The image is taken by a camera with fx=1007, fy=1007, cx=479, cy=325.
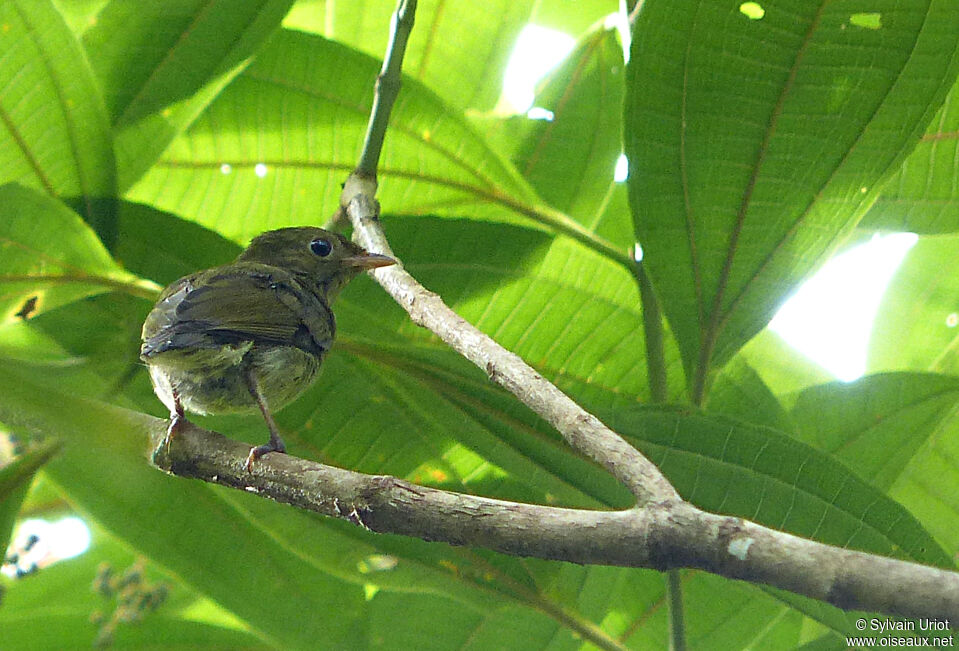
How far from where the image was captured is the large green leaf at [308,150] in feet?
8.08

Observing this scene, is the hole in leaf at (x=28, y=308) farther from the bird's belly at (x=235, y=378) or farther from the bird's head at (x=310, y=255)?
the bird's head at (x=310, y=255)

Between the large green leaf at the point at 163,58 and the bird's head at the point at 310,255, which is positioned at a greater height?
the large green leaf at the point at 163,58

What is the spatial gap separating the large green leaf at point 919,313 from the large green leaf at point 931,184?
328 mm

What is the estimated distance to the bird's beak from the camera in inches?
75.6

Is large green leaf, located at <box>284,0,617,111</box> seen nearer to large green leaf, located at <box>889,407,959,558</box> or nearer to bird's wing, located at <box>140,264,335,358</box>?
bird's wing, located at <box>140,264,335,358</box>

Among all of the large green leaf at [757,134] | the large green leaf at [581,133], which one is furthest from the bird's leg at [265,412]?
the large green leaf at [581,133]

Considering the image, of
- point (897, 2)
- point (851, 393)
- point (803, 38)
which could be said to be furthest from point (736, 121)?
point (851, 393)

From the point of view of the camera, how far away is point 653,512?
1.07 meters

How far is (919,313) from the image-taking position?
279 cm

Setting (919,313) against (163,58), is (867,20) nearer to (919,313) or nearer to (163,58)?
(919,313)

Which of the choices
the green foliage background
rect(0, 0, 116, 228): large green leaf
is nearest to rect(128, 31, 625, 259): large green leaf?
the green foliage background

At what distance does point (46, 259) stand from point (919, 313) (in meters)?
2.22

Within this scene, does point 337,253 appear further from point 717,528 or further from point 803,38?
point 717,528

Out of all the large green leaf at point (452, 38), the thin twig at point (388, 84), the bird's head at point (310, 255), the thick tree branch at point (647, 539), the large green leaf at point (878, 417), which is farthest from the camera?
the large green leaf at point (452, 38)
